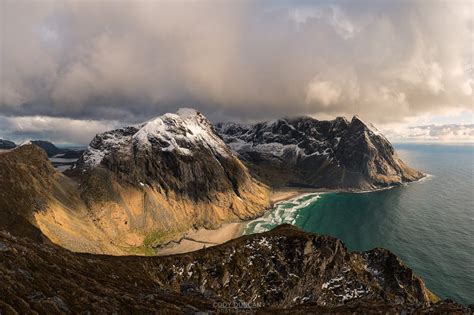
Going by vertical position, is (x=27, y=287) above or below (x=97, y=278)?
above

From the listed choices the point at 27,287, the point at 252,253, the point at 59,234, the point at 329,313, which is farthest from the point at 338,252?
the point at 59,234

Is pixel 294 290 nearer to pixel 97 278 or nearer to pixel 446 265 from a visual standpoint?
pixel 97 278

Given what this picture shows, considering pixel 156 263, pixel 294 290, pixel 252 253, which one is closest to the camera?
pixel 156 263

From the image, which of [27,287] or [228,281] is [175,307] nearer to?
[27,287]

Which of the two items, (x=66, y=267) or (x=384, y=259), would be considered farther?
(x=384, y=259)

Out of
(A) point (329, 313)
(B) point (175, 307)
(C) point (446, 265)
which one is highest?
(B) point (175, 307)

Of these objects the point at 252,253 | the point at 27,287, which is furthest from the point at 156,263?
the point at 27,287

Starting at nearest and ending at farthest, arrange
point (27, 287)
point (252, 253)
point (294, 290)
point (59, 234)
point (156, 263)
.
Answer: point (27, 287) → point (156, 263) → point (294, 290) → point (252, 253) → point (59, 234)
